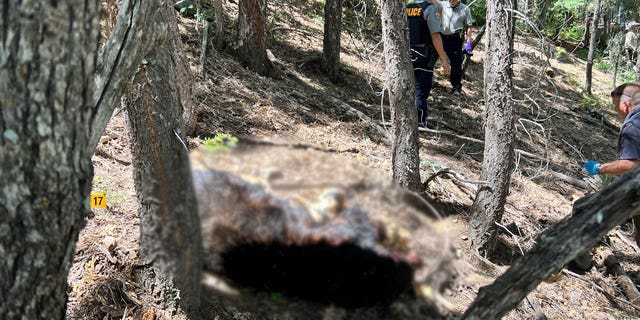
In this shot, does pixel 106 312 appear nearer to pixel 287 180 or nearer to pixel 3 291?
pixel 3 291

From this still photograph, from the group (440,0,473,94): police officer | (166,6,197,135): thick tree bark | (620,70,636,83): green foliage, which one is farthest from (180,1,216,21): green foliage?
(620,70,636,83): green foliage

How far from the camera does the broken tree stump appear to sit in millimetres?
1100

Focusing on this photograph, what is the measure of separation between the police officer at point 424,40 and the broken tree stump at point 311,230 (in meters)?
4.80

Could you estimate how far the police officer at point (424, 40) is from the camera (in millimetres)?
5977

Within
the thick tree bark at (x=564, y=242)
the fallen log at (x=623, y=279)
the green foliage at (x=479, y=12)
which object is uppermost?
the green foliage at (x=479, y=12)

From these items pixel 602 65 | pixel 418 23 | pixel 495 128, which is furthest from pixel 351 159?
pixel 602 65

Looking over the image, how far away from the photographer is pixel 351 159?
2156mm

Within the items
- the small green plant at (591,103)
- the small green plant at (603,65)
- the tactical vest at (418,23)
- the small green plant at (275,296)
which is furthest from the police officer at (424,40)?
the small green plant at (603,65)

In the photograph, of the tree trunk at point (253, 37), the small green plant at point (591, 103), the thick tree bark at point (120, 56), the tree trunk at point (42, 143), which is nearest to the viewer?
the tree trunk at point (42, 143)

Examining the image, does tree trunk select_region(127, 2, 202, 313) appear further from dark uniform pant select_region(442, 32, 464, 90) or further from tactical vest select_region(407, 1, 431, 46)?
dark uniform pant select_region(442, 32, 464, 90)

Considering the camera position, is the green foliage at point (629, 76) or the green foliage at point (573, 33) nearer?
the green foliage at point (629, 76)

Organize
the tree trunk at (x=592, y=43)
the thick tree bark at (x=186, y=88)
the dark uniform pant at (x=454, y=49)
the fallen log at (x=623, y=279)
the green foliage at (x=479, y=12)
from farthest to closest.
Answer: the green foliage at (x=479, y=12) → the tree trunk at (x=592, y=43) → the dark uniform pant at (x=454, y=49) → the fallen log at (x=623, y=279) → the thick tree bark at (x=186, y=88)

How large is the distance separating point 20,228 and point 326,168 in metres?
1.06

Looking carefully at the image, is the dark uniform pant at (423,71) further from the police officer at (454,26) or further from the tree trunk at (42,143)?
the tree trunk at (42,143)
